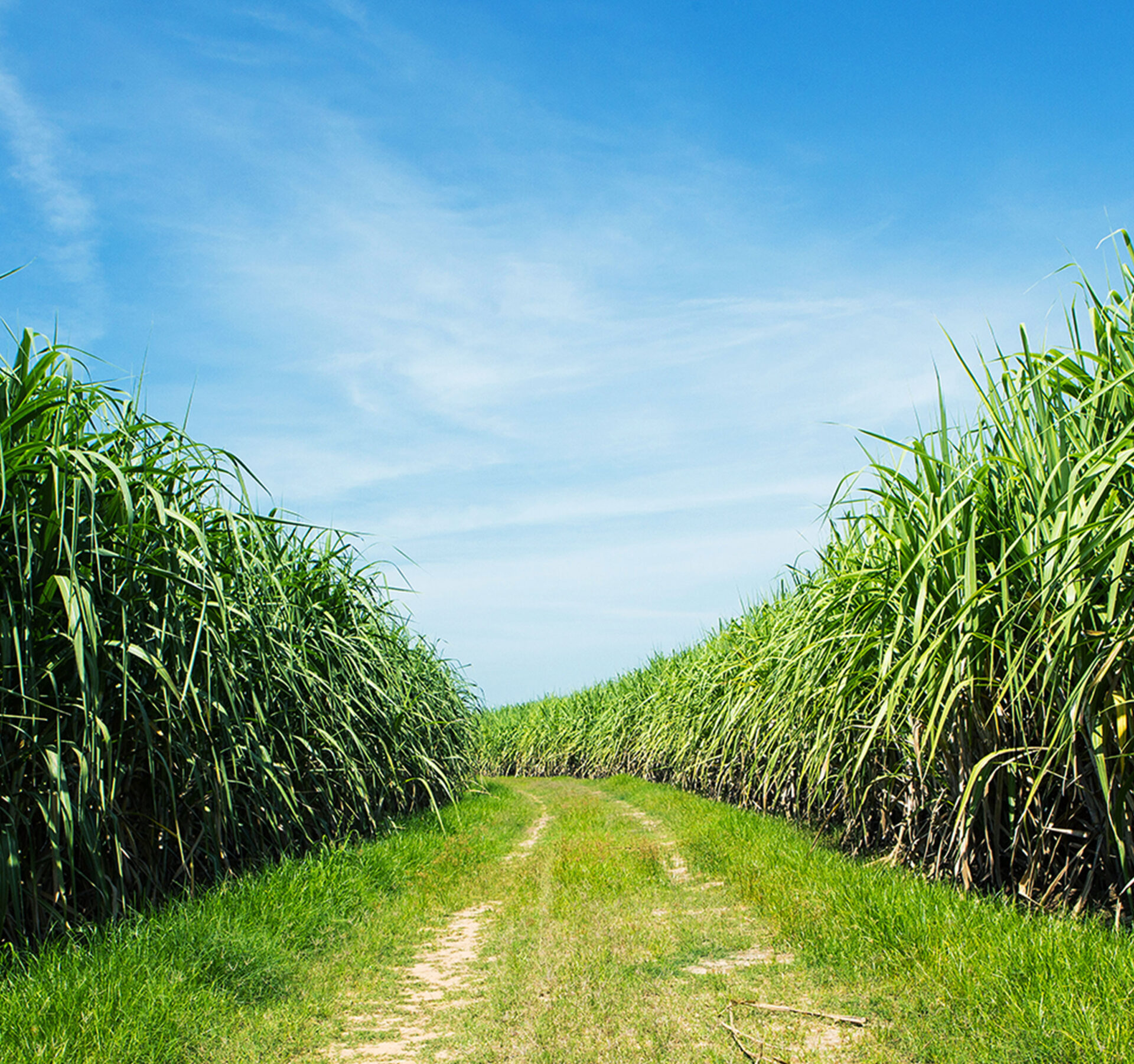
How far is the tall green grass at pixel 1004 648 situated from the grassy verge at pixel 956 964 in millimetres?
368

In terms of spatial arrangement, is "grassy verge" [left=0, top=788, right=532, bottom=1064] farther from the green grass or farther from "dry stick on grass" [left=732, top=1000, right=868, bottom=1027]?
"dry stick on grass" [left=732, top=1000, right=868, bottom=1027]

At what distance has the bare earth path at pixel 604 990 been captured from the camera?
9.86 ft

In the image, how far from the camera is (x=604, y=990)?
141 inches

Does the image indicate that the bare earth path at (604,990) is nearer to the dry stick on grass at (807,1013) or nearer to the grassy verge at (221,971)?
the dry stick on grass at (807,1013)

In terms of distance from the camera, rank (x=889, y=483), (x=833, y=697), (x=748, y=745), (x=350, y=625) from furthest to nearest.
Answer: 1. (x=748, y=745)
2. (x=350, y=625)
3. (x=833, y=697)
4. (x=889, y=483)

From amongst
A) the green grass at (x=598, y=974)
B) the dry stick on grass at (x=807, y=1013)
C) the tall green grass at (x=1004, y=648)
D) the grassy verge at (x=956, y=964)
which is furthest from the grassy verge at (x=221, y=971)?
the tall green grass at (x=1004, y=648)

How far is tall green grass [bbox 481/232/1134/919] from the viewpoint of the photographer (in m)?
3.58

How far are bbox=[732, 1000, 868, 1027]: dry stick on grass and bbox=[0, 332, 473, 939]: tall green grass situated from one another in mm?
2632

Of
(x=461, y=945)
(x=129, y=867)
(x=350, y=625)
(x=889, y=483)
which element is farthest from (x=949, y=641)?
(x=350, y=625)

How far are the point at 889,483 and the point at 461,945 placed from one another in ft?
11.8

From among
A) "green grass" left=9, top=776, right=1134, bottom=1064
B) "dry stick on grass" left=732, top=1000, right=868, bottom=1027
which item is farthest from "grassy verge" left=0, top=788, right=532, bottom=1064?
"dry stick on grass" left=732, top=1000, right=868, bottom=1027

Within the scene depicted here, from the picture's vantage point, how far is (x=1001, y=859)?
14.7 ft

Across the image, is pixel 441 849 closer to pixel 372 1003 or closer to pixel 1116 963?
pixel 372 1003

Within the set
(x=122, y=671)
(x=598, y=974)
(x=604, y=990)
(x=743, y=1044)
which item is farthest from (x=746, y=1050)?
(x=122, y=671)
